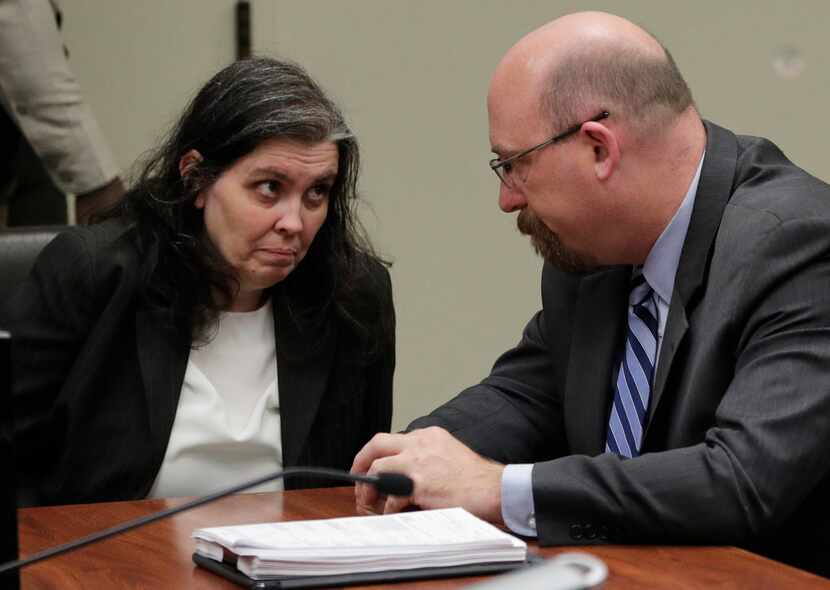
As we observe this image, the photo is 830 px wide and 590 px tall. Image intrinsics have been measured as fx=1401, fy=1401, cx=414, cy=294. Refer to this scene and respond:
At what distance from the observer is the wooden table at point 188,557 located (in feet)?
5.12

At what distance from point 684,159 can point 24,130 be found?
1743mm

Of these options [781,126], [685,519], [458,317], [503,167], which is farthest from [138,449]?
[781,126]

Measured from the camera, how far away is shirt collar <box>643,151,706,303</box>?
6.93ft

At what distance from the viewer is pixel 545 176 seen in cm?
216

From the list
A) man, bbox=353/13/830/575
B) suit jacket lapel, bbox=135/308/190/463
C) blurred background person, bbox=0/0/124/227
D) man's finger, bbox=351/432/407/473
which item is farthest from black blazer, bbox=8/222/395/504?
blurred background person, bbox=0/0/124/227

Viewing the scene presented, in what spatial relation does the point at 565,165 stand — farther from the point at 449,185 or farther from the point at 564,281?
the point at 449,185

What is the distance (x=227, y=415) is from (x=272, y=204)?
1.19ft

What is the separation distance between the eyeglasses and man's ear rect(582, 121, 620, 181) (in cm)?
1

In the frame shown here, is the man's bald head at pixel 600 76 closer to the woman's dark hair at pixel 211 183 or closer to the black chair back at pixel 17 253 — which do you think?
the woman's dark hair at pixel 211 183

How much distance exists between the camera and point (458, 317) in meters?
4.33

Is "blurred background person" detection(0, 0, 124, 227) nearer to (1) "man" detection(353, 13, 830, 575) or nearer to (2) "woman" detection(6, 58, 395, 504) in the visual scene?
(2) "woman" detection(6, 58, 395, 504)

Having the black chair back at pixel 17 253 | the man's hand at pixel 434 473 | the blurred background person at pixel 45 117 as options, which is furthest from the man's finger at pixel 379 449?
the blurred background person at pixel 45 117

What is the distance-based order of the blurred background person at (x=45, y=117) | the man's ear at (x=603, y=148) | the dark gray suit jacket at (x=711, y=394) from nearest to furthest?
1. the dark gray suit jacket at (x=711, y=394)
2. the man's ear at (x=603, y=148)
3. the blurred background person at (x=45, y=117)

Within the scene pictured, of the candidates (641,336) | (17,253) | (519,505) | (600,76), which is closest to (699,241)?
(641,336)
